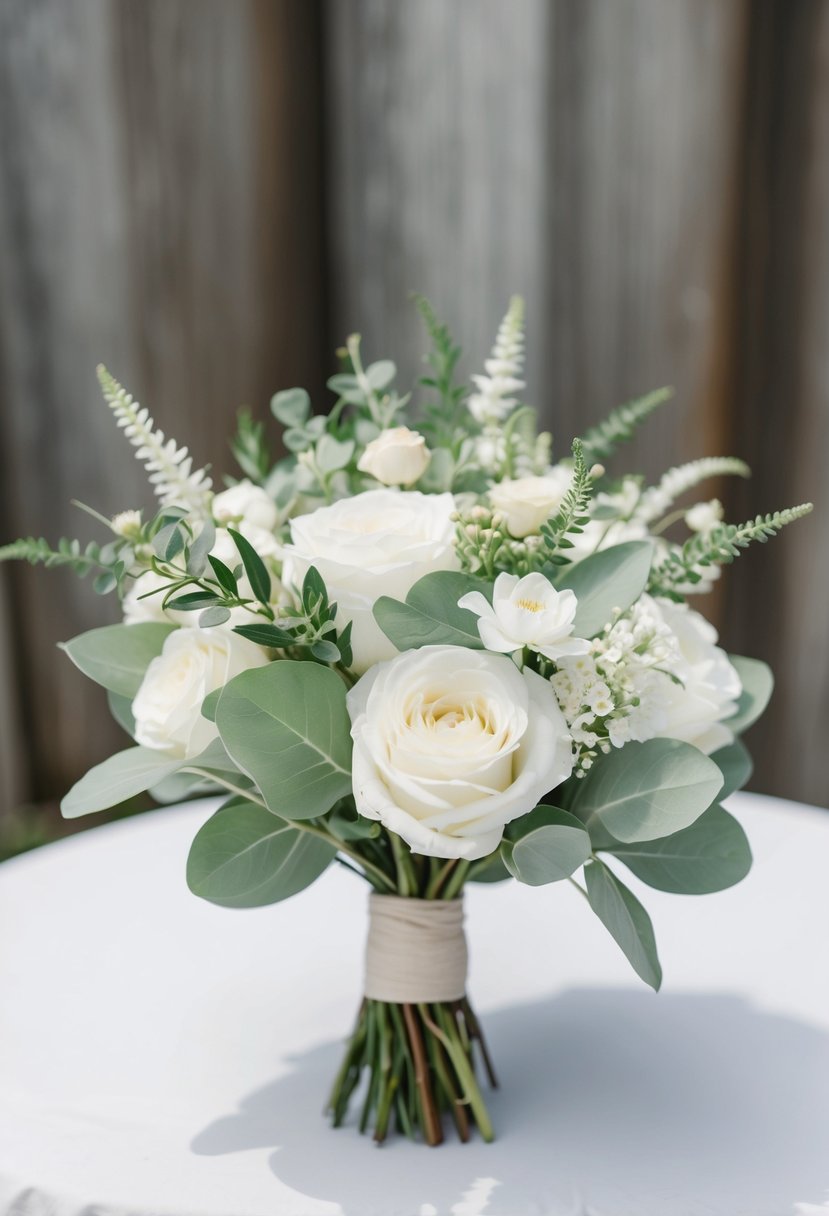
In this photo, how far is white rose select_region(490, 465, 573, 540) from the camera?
708 mm

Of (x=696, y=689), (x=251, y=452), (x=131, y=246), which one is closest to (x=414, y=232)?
(x=131, y=246)

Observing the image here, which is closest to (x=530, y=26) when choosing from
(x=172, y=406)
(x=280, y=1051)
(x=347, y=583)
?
(x=172, y=406)

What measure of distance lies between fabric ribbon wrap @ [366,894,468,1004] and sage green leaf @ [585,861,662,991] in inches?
5.0

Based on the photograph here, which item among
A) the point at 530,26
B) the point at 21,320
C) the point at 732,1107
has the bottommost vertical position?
the point at 732,1107

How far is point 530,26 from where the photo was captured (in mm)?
1433

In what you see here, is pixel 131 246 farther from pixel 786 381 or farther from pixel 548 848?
pixel 548 848

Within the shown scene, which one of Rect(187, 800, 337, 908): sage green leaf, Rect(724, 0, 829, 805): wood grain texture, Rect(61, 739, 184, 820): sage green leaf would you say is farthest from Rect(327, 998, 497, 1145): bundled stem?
Rect(724, 0, 829, 805): wood grain texture

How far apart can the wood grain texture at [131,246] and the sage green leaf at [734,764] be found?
3.53 feet

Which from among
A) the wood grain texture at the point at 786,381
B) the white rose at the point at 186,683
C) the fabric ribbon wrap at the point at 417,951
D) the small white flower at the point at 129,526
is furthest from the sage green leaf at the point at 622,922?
the wood grain texture at the point at 786,381

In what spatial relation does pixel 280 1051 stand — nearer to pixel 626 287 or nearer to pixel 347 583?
pixel 347 583

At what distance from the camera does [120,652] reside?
0.76 m

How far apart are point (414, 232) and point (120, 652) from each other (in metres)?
1.00

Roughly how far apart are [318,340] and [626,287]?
491mm

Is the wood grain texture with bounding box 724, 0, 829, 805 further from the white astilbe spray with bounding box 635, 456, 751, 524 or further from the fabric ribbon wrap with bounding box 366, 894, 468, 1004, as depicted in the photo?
the fabric ribbon wrap with bounding box 366, 894, 468, 1004
